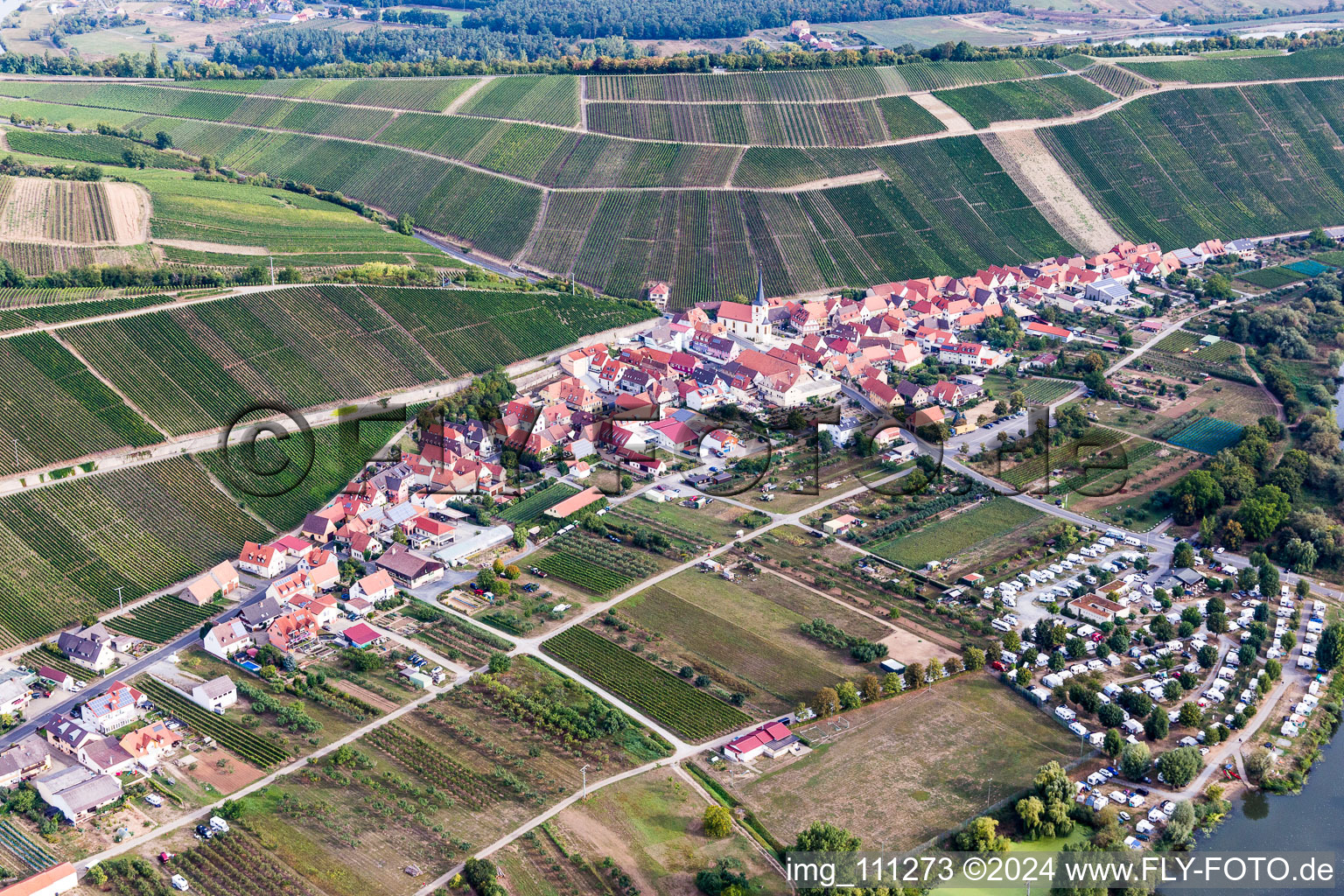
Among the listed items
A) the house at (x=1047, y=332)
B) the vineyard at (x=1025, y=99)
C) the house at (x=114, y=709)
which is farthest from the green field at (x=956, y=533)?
the vineyard at (x=1025, y=99)

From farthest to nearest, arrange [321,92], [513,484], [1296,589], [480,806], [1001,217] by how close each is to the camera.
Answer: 1. [321,92]
2. [1001,217]
3. [513,484]
4. [1296,589]
5. [480,806]

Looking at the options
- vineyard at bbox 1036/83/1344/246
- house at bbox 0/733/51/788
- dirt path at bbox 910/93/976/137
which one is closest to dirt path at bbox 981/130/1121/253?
vineyard at bbox 1036/83/1344/246

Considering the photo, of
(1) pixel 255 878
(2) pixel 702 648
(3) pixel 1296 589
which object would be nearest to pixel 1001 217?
(3) pixel 1296 589

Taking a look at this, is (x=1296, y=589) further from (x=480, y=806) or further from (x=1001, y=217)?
(x=1001, y=217)

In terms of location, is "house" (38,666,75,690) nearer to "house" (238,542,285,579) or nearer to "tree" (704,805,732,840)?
"house" (238,542,285,579)

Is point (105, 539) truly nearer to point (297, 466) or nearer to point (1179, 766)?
point (297, 466)

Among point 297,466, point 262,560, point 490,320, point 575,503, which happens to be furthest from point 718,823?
point 490,320
